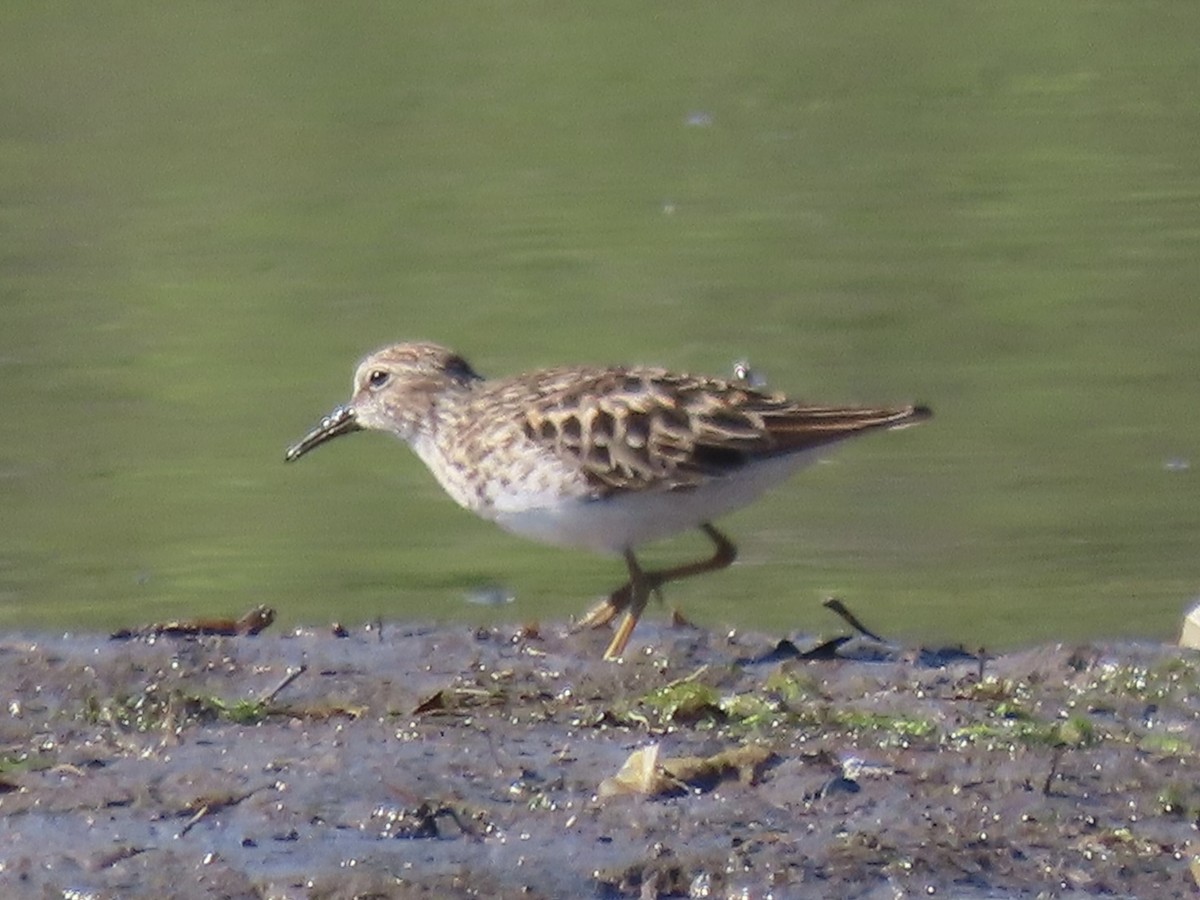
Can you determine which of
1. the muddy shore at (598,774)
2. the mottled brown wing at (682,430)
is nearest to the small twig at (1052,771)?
the muddy shore at (598,774)

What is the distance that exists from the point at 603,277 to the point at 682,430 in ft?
19.1

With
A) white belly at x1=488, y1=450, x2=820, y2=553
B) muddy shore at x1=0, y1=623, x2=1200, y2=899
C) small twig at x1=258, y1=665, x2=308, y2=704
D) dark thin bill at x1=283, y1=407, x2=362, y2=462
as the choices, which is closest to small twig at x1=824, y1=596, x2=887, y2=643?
muddy shore at x1=0, y1=623, x2=1200, y2=899

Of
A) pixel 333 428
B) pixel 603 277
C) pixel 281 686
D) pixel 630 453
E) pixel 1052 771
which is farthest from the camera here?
pixel 603 277

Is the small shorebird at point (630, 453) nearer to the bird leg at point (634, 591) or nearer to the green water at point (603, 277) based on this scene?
the bird leg at point (634, 591)

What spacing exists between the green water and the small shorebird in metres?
0.79

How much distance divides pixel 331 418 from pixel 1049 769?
3.59m

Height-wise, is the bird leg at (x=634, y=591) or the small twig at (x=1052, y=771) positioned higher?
the bird leg at (x=634, y=591)

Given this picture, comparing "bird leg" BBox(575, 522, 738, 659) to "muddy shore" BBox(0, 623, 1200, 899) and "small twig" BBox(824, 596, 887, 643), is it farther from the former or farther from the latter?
"small twig" BBox(824, 596, 887, 643)

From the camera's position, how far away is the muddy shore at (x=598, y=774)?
5.86 metres

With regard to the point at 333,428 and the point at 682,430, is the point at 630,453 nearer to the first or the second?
the point at 682,430

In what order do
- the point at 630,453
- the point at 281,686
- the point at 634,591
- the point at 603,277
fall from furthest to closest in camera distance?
the point at 603,277, the point at 634,591, the point at 630,453, the point at 281,686

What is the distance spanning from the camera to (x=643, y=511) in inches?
310

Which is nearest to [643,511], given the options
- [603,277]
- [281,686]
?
[281,686]

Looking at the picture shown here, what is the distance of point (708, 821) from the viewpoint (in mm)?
6082
